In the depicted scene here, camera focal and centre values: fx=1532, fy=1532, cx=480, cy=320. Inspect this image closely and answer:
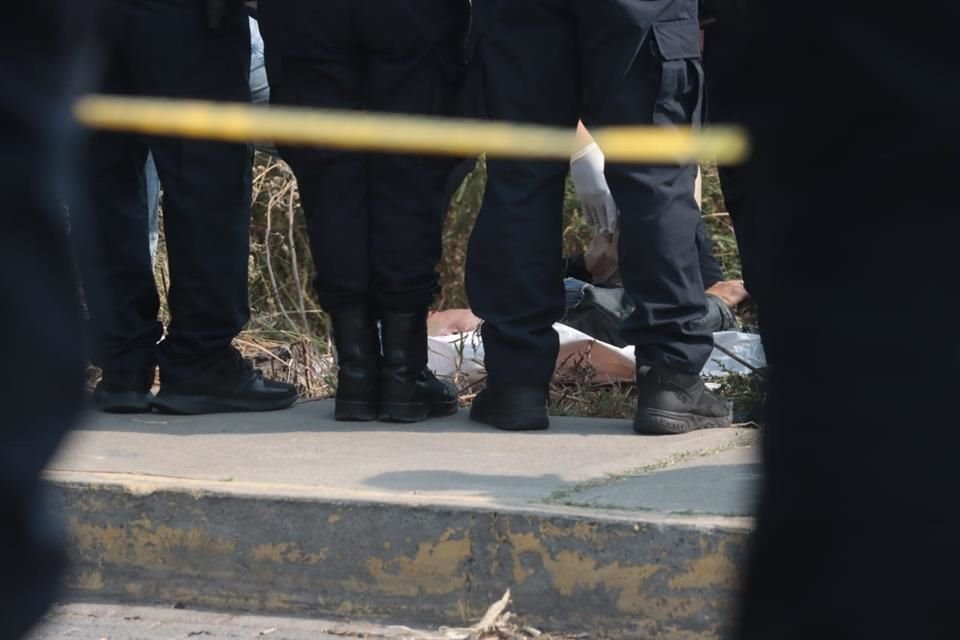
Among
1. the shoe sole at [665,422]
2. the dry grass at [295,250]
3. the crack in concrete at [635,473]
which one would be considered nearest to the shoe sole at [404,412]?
the shoe sole at [665,422]

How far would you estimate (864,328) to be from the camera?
0.88m

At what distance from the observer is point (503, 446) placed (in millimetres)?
3648

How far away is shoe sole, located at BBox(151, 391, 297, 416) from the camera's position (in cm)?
413

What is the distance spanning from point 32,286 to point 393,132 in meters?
2.28

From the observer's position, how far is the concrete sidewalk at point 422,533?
9.09ft

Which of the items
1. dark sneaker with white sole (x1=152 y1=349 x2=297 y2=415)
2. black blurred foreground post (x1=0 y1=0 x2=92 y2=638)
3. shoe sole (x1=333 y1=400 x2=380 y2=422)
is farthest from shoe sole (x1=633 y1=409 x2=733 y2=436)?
black blurred foreground post (x1=0 y1=0 x2=92 y2=638)

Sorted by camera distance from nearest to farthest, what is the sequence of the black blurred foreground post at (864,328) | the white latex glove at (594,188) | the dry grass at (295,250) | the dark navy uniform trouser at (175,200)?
1. the black blurred foreground post at (864,328)
2. the dark navy uniform trouser at (175,200)
3. the white latex glove at (594,188)
4. the dry grass at (295,250)

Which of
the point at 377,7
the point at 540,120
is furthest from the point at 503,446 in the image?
the point at 377,7

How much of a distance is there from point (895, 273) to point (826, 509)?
0.14 meters

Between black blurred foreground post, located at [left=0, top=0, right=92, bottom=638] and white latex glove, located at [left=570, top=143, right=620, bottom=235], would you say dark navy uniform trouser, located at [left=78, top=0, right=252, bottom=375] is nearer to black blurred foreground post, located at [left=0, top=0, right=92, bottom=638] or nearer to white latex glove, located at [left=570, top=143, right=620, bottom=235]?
white latex glove, located at [left=570, top=143, right=620, bottom=235]

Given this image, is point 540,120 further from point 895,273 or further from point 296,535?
point 895,273

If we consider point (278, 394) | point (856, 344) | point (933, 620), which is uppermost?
point (856, 344)

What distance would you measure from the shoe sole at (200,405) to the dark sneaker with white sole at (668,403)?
3.59ft

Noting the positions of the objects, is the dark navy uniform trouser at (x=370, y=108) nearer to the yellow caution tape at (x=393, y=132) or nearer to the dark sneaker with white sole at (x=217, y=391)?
the yellow caution tape at (x=393, y=132)
